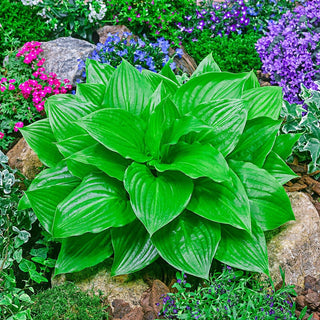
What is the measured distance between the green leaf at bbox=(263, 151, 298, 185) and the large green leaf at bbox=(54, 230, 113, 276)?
47.7 inches

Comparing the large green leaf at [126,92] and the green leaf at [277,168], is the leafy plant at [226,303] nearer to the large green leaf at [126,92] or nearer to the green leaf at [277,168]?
the green leaf at [277,168]

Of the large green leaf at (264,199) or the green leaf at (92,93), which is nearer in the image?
the large green leaf at (264,199)

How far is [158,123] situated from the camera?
2.99 metres

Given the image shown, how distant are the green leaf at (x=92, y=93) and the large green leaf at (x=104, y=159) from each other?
0.53 m

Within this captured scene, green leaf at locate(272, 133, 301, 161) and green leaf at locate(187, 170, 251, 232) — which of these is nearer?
green leaf at locate(187, 170, 251, 232)

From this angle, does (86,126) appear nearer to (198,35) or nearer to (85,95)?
(85,95)

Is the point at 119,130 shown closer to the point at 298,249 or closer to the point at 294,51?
the point at 298,249

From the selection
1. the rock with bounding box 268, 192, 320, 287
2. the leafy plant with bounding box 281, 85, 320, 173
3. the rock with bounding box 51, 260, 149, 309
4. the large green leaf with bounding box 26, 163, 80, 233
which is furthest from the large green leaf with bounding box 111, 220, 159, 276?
the leafy plant with bounding box 281, 85, 320, 173

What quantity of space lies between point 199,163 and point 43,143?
1267mm

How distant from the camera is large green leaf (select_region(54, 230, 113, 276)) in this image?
309cm

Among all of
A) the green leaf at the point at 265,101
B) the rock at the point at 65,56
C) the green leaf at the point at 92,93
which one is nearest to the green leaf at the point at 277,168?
the green leaf at the point at 265,101

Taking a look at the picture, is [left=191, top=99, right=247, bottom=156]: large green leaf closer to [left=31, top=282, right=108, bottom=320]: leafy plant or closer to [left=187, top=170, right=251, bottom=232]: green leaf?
[left=187, top=170, right=251, bottom=232]: green leaf

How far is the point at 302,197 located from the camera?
142 inches

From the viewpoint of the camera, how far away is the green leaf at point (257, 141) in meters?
3.20
